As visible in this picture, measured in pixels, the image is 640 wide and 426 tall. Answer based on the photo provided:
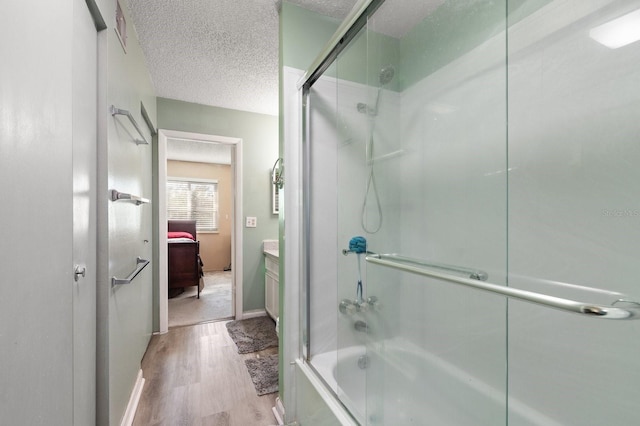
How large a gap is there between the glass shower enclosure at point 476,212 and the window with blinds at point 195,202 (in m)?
5.21

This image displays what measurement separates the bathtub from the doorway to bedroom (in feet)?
6.43

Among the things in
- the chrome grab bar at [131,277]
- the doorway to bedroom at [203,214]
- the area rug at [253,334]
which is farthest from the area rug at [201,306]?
the chrome grab bar at [131,277]

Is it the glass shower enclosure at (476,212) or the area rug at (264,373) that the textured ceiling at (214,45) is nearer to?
the glass shower enclosure at (476,212)

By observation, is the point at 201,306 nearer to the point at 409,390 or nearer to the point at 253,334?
the point at 253,334

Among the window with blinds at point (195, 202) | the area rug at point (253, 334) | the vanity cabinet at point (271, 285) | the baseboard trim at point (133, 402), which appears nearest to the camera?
the baseboard trim at point (133, 402)

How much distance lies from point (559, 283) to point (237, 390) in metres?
2.04

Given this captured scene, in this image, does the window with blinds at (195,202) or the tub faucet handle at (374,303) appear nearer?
the tub faucet handle at (374,303)

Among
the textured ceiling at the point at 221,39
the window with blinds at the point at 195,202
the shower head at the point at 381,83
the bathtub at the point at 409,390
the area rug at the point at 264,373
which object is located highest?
the textured ceiling at the point at 221,39

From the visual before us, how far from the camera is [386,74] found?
164cm

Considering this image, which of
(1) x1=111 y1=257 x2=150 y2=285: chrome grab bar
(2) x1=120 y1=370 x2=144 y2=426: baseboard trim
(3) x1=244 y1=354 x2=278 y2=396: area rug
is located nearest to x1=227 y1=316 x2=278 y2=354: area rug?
(3) x1=244 y1=354 x2=278 y2=396: area rug

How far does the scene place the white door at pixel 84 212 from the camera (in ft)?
3.27

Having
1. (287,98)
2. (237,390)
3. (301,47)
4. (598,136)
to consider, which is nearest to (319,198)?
(287,98)

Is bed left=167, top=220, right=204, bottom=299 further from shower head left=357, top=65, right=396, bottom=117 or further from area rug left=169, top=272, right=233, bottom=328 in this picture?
shower head left=357, top=65, right=396, bottom=117

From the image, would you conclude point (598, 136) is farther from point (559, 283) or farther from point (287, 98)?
point (287, 98)
